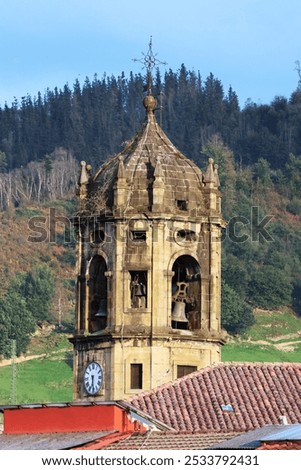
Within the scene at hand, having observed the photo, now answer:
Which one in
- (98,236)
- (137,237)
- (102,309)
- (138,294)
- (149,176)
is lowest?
(102,309)

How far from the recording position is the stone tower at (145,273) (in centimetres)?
6675

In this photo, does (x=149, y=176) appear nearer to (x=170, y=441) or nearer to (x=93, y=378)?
(x=93, y=378)

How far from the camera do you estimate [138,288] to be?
222 feet

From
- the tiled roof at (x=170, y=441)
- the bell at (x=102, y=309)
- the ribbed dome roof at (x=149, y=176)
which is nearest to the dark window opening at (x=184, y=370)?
the bell at (x=102, y=309)

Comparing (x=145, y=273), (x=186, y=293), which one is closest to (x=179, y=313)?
(x=186, y=293)

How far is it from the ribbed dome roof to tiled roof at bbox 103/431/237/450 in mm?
12173

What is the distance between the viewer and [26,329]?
167 meters

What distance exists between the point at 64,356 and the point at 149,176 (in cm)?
9098

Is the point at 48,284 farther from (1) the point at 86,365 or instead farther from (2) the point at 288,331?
(1) the point at 86,365

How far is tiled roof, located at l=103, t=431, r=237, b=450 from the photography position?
52.3m

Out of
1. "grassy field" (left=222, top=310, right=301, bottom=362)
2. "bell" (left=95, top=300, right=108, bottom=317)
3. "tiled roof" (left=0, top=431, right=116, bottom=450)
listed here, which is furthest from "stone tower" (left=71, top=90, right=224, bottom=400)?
"grassy field" (left=222, top=310, right=301, bottom=362)

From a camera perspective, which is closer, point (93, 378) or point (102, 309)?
point (93, 378)

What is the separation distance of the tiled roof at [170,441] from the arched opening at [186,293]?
11150mm

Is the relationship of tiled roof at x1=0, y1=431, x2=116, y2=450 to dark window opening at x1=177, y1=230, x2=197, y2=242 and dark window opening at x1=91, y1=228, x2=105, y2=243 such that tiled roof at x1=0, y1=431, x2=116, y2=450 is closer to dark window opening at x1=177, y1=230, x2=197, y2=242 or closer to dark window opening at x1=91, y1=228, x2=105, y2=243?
dark window opening at x1=91, y1=228, x2=105, y2=243
